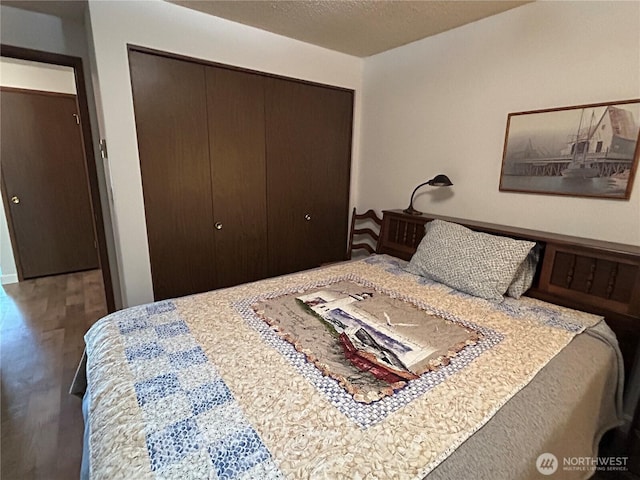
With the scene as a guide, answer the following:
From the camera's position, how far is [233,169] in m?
2.35

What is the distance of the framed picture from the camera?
153 centimetres

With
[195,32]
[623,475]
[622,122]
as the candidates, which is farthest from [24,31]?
[623,475]

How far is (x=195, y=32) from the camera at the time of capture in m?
2.02

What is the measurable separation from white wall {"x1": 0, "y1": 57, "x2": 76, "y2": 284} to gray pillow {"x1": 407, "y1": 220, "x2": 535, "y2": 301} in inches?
163

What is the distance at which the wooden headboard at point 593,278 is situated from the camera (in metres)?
1.42

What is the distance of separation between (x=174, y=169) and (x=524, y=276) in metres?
2.26

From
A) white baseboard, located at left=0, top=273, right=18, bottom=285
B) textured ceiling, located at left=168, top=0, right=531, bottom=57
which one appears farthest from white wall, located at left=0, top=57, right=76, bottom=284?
textured ceiling, located at left=168, top=0, right=531, bottom=57

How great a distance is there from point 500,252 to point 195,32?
2.31 metres

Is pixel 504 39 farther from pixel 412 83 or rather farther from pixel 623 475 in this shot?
pixel 623 475

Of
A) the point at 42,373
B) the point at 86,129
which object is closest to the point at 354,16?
the point at 86,129

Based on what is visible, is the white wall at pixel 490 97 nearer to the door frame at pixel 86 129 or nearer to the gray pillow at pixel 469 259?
the gray pillow at pixel 469 259

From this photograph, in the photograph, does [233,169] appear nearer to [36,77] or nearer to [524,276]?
[524,276]

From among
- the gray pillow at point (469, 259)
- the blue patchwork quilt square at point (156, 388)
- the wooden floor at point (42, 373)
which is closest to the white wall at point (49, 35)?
the wooden floor at point (42, 373)

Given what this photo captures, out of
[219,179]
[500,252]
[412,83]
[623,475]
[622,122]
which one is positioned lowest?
[623,475]
